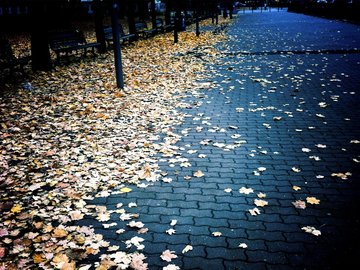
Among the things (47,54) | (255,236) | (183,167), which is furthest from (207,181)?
(47,54)

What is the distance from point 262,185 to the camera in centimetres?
453

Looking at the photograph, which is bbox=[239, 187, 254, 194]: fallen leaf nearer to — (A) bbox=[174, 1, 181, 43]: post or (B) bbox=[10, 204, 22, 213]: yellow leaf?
(B) bbox=[10, 204, 22, 213]: yellow leaf

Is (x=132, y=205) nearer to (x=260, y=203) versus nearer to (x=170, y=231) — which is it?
(x=170, y=231)

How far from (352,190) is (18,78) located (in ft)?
36.8

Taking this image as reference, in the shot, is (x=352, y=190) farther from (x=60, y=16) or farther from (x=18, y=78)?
(x=60, y=16)

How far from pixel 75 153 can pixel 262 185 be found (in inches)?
131

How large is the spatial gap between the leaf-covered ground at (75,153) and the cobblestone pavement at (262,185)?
0.30 meters

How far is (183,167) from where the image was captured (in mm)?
5141

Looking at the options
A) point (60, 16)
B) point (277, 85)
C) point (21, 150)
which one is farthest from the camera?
point (60, 16)

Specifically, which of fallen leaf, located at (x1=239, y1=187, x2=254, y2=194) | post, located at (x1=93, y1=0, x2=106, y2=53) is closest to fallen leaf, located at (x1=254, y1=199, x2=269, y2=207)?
fallen leaf, located at (x1=239, y1=187, x2=254, y2=194)

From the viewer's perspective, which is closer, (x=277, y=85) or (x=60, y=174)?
(x=60, y=174)

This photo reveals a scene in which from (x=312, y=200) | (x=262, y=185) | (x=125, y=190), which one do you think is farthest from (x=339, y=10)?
(x=125, y=190)

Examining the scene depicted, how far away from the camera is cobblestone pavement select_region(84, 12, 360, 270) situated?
3326 mm

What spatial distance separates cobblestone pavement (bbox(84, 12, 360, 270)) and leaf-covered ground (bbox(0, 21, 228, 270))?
296mm
